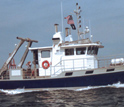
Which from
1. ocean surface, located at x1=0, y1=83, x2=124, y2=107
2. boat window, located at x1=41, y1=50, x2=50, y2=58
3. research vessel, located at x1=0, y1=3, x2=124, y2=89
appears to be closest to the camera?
ocean surface, located at x1=0, y1=83, x2=124, y2=107

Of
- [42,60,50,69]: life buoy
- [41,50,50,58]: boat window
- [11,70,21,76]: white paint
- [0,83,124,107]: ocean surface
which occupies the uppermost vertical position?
[41,50,50,58]: boat window

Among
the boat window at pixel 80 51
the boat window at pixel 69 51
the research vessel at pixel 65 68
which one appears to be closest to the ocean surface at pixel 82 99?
the research vessel at pixel 65 68

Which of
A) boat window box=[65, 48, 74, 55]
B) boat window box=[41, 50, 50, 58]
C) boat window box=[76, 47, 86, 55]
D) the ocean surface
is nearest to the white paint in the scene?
the ocean surface

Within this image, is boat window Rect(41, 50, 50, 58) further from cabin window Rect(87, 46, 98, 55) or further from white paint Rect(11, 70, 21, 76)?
cabin window Rect(87, 46, 98, 55)

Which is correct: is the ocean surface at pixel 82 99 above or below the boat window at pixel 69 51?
below

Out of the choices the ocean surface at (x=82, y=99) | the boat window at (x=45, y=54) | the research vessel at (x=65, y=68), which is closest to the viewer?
the ocean surface at (x=82, y=99)

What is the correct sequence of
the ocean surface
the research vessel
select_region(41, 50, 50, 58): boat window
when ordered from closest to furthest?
the ocean surface < the research vessel < select_region(41, 50, 50, 58): boat window

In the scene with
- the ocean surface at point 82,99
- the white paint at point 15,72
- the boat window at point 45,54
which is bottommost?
the ocean surface at point 82,99

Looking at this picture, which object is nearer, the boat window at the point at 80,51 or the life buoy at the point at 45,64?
→ the boat window at the point at 80,51

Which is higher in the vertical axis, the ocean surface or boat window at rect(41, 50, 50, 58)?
boat window at rect(41, 50, 50, 58)

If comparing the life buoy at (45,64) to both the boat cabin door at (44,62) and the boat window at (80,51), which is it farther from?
the boat window at (80,51)

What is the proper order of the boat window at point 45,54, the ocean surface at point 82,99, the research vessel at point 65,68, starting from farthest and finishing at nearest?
the boat window at point 45,54
the research vessel at point 65,68
the ocean surface at point 82,99

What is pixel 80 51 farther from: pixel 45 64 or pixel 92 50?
pixel 45 64

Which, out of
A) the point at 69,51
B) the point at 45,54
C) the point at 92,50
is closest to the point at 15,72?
the point at 45,54
